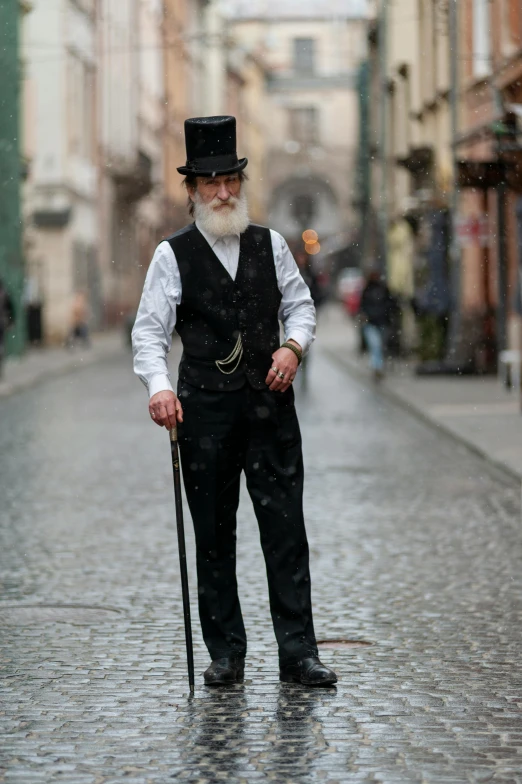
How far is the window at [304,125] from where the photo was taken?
111 meters

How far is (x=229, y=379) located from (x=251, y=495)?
0.43 m

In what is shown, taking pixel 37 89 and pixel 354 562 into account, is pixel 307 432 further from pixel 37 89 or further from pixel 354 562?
pixel 37 89

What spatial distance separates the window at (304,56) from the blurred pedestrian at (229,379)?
10574 cm

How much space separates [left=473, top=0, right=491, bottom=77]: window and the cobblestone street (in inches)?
584

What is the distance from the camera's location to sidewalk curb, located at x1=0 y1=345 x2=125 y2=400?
26.5 meters

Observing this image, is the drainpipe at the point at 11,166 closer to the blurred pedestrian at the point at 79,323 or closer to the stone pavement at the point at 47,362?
the stone pavement at the point at 47,362

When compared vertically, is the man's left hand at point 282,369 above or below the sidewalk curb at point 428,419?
above

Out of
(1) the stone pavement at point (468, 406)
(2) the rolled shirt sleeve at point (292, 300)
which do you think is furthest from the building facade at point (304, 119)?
(2) the rolled shirt sleeve at point (292, 300)

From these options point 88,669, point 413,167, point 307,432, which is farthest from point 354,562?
point 413,167

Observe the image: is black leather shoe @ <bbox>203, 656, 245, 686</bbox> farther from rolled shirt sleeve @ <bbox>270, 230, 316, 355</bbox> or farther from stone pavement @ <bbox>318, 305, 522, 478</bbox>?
stone pavement @ <bbox>318, 305, 522, 478</bbox>

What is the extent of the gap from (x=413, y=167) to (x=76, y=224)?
13479 millimetres

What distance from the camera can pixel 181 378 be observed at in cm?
627

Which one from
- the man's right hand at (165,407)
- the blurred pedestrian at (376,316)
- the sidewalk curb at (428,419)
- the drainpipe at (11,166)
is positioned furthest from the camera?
the drainpipe at (11,166)

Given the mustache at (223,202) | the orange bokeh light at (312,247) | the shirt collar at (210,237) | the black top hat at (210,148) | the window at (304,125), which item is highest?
the window at (304,125)
